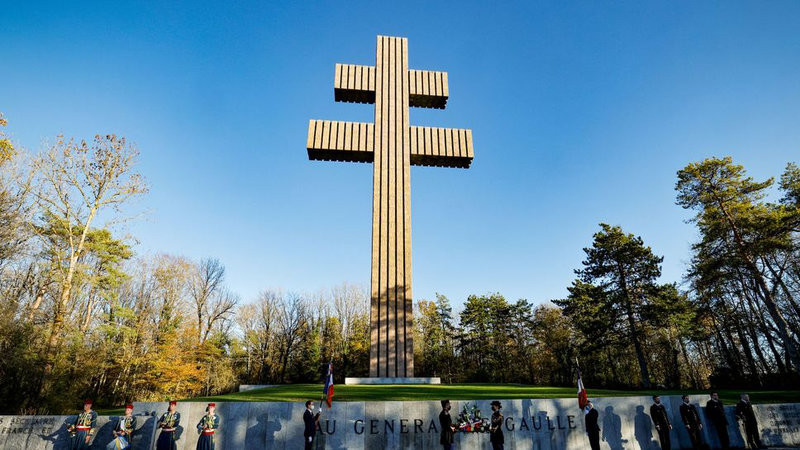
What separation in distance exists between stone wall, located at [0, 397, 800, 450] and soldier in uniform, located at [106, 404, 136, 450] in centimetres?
23

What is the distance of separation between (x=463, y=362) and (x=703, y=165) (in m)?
27.6

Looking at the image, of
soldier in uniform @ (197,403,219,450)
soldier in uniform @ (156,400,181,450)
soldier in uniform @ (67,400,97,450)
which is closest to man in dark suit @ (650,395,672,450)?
soldier in uniform @ (197,403,219,450)

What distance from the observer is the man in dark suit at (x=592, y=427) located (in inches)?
365

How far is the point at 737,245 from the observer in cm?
2222

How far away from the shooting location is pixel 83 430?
9.53 metres

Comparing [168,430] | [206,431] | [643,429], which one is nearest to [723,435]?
[643,429]

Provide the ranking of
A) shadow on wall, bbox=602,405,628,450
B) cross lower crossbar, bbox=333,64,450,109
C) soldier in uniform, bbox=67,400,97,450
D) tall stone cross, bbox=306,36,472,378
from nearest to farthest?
1. soldier in uniform, bbox=67,400,97,450
2. shadow on wall, bbox=602,405,628,450
3. tall stone cross, bbox=306,36,472,378
4. cross lower crossbar, bbox=333,64,450,109

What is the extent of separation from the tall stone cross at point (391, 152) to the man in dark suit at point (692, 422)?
10404mm

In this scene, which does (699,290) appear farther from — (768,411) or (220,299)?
(220,299)

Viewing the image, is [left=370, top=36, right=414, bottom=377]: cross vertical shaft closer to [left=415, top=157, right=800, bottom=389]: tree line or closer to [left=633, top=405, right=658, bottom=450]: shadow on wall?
[left=633, top=405, right=658, bottom=450]: shadow on wall

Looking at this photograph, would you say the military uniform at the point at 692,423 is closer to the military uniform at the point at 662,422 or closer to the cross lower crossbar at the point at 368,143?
the military uniform at the point at 662,422

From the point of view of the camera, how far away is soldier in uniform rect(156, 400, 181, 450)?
29.8 feet

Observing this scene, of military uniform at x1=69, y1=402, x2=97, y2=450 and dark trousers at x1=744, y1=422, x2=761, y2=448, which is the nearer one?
military uniform at x1=69, y1=402, x2=97, y2=450

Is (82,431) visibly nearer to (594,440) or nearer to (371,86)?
(594,440)
